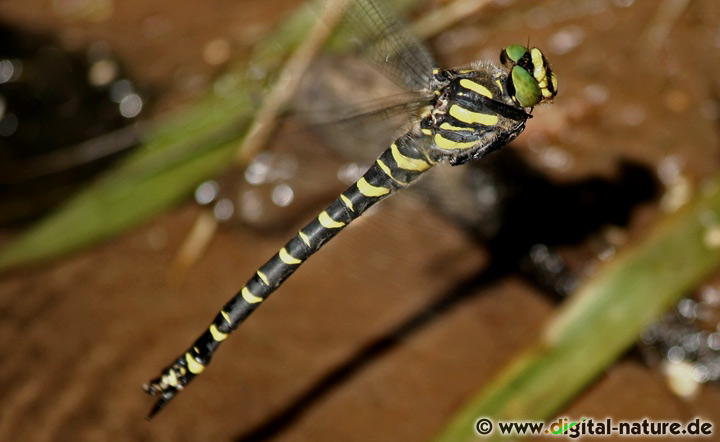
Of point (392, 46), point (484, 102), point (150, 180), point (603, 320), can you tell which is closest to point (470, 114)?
point (484, 102)

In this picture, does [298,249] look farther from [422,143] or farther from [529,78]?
[529,78]

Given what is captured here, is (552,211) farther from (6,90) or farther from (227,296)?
(6,90)

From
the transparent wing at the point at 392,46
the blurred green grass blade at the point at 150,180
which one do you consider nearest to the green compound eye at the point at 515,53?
the transparent wing at the point at 392,46

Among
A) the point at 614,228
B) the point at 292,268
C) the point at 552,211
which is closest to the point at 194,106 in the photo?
the point at 292,268

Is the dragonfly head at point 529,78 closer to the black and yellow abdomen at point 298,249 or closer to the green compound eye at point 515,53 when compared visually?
the green compound eye at point 515,53

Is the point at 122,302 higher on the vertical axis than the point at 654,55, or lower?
lower
